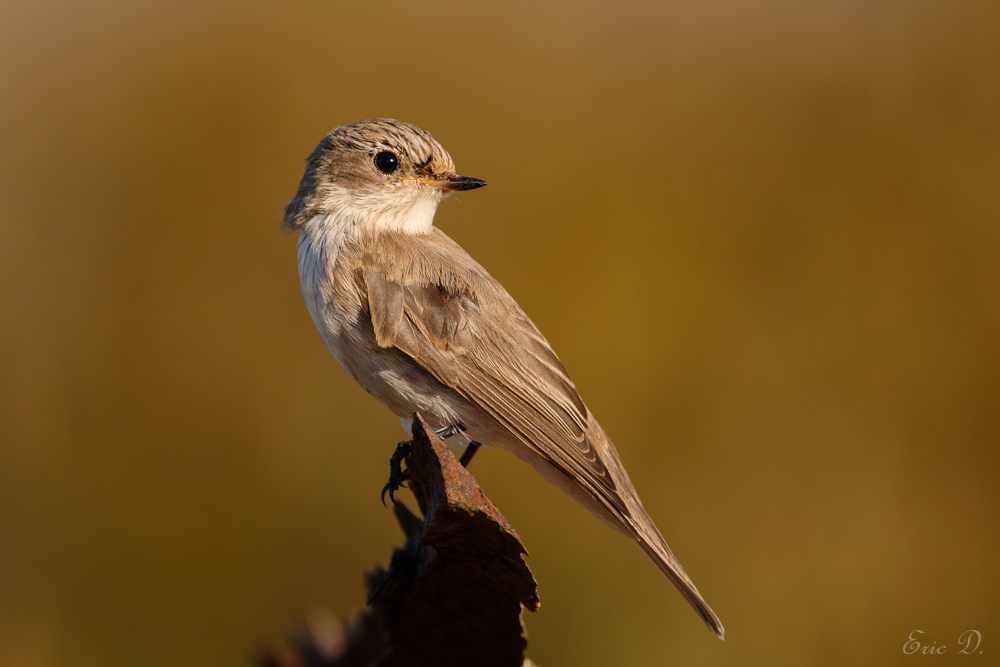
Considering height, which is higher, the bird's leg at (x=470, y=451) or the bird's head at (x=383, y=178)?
the bird's head at (x=383, y=178)

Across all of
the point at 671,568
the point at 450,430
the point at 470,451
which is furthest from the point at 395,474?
the point at 671,568

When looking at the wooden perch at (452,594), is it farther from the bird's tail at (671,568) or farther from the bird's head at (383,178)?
the bird's head at (383,178)

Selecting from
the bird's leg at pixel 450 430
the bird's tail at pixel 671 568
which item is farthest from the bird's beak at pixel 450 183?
the bird's tail at pixel 671 568

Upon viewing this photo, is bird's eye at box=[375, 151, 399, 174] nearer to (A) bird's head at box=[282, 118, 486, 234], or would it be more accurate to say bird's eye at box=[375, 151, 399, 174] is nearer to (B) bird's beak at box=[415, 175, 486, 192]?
(A) bird's head at box=[282, 118, 486, 234]

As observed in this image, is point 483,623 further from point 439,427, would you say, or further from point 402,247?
point 402,247

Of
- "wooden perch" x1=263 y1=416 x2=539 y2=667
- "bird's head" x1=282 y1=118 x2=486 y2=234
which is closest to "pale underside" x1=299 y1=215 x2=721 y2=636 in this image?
"bird's head" x1=282 y1=118 x2=486 y2=234

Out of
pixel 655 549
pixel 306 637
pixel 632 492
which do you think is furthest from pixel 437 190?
pixel 306 637

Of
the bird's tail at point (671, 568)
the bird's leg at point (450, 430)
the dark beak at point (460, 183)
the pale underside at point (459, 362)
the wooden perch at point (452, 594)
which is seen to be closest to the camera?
the wooden perch at point (452, 594)
